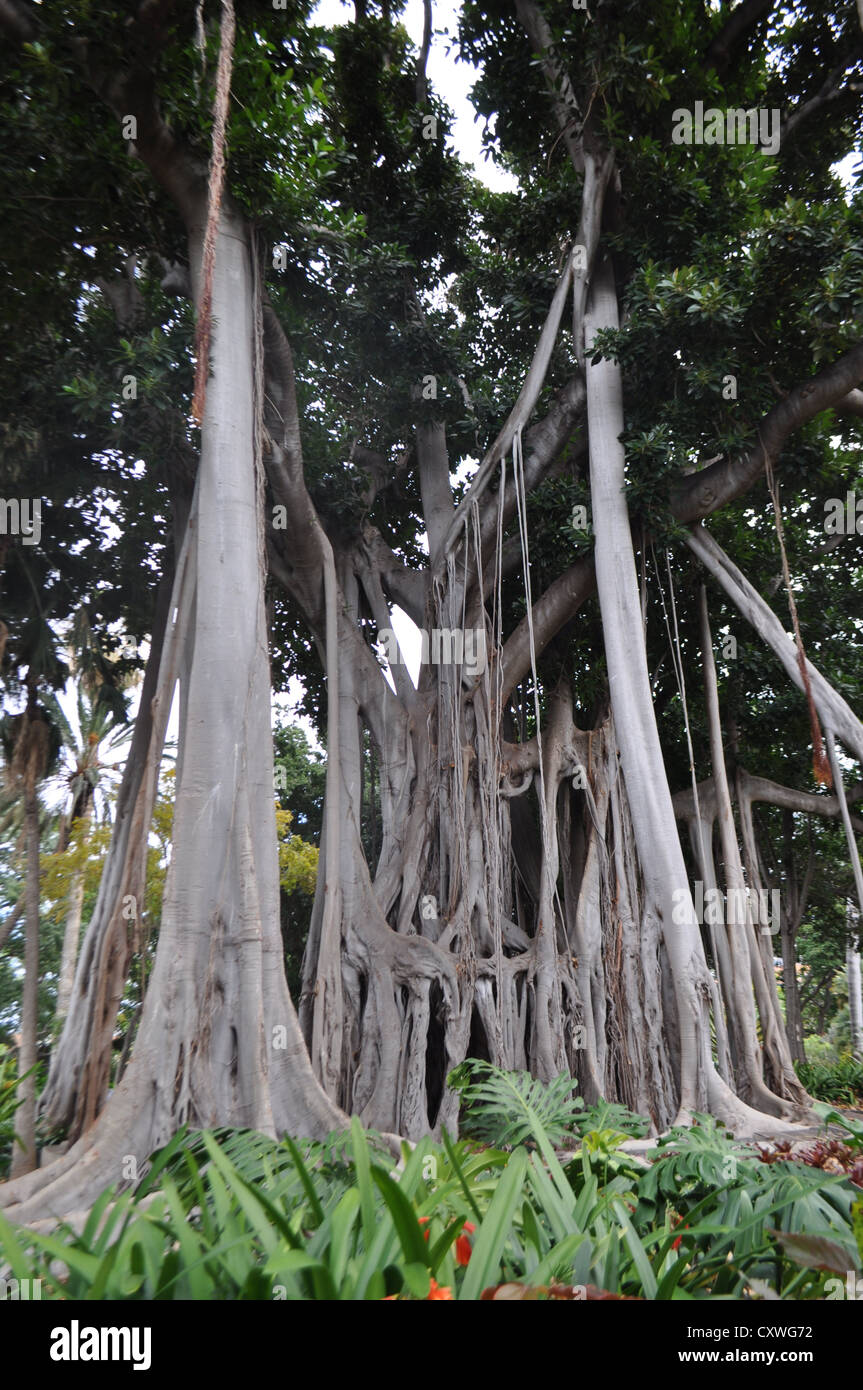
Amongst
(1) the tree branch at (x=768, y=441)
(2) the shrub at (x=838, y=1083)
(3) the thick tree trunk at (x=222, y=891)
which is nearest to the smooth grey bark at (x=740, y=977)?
(1) the tree branch at (x=768, y=441)

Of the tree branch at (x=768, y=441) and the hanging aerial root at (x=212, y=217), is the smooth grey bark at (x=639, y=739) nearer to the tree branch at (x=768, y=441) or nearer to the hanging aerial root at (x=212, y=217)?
the tree branch at (x=768, y=441)

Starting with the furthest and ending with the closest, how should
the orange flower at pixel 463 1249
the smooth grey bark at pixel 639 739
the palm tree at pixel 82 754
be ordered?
the palm tree at pixel 82 754 → the smooth grey bark at pixel 639 739 → the orange flower at pixel 463 1249

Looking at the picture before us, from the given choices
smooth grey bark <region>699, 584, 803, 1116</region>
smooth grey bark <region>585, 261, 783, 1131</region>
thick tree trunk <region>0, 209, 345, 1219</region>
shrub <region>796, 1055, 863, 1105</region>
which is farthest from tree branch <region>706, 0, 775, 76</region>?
shrub <region>796, 1055, 863, 1105</region>

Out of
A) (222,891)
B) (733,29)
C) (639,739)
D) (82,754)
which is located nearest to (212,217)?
(222,891)

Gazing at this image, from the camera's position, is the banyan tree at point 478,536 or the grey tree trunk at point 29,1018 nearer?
the banyan tree at point 478,536

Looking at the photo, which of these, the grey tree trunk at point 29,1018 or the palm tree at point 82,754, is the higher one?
the palm tree at point 82,754

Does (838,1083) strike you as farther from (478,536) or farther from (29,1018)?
(29,1018)

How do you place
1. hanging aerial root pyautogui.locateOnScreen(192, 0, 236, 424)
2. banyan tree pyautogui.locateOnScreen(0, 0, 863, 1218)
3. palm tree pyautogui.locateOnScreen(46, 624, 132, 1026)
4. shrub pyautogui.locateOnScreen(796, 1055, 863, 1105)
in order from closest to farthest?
hanging aerial root pyautogui.locateOnScreen(192, 0, 236, 424)
banyan tree pyautogui.locateOnScreen(0, 0, 863, 1218)
palm tree pyautogui.locateOnScreen(46, 624, 132, 1026)
shrub pyautogui.locateOnScreen(796, 1055, 863, 1105)

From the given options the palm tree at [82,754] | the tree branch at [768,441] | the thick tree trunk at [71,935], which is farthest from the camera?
the thick tree trunk at [71,935]

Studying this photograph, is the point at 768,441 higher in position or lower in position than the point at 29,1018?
higher

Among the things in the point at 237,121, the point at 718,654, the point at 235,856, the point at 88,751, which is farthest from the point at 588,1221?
the point at 88,751

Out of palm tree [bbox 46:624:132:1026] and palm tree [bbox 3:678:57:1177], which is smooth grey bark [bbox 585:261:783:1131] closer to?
palm tree [bbox 3:678:57:1177]
